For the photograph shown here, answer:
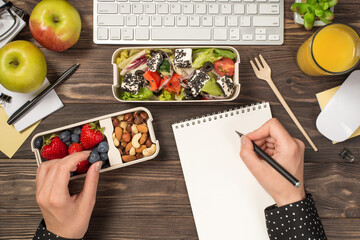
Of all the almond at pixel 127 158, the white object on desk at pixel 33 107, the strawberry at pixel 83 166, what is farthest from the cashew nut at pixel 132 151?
the white object on desk at pixel 33 107

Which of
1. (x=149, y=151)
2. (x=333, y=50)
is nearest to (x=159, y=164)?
(x=149, y=151)

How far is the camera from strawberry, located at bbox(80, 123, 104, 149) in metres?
0.82

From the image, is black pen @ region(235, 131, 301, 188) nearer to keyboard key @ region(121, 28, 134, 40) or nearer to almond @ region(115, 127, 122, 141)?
almond @ region(115, 127, 122, 141)

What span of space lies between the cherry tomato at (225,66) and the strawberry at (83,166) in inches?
18.2

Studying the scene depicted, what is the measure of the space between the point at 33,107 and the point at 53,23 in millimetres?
262

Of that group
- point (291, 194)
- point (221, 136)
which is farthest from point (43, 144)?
point (291, 194)

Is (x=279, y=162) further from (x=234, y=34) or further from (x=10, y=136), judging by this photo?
(x=10, y=136)

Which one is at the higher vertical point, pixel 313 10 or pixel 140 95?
pixel 313 10

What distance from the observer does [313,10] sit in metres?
0.81

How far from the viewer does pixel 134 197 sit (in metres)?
0.89

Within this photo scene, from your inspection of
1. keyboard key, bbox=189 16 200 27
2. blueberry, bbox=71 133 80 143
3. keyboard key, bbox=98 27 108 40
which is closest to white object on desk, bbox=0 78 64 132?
blueberry, bbox=71 133 80 143

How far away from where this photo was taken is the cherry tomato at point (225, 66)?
824 mm

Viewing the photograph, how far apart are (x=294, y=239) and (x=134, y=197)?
1.53ft

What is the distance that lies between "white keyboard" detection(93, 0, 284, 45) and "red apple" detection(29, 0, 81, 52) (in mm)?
75
